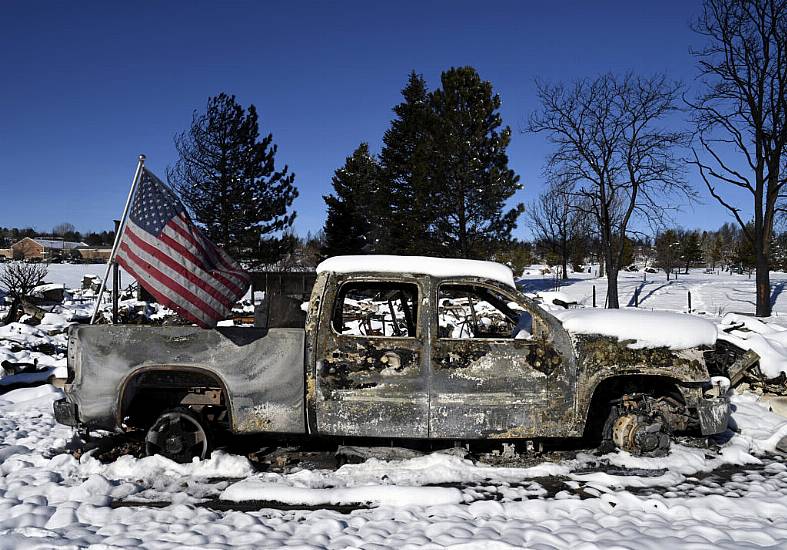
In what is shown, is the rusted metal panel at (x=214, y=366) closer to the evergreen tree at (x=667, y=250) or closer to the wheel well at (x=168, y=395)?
the wheel well at (x=168, y=395)

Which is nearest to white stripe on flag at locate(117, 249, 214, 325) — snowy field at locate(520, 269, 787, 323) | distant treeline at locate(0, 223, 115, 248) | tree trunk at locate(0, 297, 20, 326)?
tree trunk at locate(0, 297, 20, 326)

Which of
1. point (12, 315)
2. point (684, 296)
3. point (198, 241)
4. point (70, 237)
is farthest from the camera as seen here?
point (70, 237)

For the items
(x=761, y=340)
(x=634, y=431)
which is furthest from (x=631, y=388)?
(x=761, y=340)

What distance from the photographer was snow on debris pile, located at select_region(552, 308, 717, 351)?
4824mm

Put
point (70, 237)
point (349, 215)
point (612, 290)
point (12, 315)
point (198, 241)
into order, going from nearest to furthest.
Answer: point (198, 241)
point (12, 315)
point (612, 290)
point (349, 215)
point (70, 237)

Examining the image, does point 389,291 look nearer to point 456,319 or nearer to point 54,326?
point 456,319

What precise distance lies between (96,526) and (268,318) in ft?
7.67

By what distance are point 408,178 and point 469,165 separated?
4369 millimetres

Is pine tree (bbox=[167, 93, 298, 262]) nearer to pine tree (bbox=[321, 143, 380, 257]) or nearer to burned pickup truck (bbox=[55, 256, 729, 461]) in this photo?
pine tree (bbox=[321, 143, 380, 257])

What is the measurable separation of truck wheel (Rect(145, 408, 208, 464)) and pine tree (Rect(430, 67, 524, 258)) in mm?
19573

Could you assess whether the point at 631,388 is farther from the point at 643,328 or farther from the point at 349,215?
the point at 349,215

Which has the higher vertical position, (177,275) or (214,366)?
(177,275)

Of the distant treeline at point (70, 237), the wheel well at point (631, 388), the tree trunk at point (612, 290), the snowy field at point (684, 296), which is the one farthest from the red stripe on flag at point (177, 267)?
the distant treeline at point (70, 237)

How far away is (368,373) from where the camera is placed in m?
4.56
